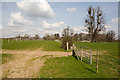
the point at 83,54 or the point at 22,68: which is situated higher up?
the point at 83,54

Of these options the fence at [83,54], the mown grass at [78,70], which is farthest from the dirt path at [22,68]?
the fence at [83,54]

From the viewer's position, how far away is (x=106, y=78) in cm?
383

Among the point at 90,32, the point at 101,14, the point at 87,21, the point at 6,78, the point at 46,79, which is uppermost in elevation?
the point at 101,14

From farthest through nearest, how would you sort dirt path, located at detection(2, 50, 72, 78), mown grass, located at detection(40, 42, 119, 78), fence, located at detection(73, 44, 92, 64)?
fence, located at detection(73, 44, 92, 64), dirt path, located at detection(2, 50, 72, 78), mown grass, located at detection(40, 42, 119, 78)

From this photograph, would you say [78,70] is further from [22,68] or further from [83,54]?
[22,68]

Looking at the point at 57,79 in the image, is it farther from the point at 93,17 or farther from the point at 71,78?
the point at 93,17

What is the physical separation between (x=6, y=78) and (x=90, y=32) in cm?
2833

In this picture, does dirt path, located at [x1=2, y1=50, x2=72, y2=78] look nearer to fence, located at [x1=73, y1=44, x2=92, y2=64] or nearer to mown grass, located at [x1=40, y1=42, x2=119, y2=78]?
mown grass, located at [x1=40, y1=42, x2=119, y2=78]

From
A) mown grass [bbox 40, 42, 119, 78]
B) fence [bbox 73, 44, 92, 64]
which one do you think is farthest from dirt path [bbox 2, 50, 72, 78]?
fence [bbox 73, 44, 92, 64]

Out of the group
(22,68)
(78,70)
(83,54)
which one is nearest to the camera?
(78,70)

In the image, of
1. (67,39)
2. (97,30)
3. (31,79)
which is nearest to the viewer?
(31,79)

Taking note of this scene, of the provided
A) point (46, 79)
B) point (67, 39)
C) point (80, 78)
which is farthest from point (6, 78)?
point (67, 39)

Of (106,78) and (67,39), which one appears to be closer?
(106,78)

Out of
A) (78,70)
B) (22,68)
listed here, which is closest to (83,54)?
(78,70)
